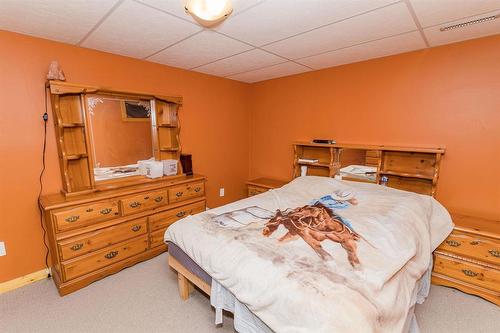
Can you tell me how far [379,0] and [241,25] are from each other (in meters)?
0.97

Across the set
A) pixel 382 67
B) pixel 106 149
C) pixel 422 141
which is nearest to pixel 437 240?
pixel 422 141

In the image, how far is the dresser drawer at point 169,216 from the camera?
2.66 metres

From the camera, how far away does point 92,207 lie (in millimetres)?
2229

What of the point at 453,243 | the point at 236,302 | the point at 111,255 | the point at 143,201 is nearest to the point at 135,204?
the point at 143,201

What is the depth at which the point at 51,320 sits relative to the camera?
6.03 ft

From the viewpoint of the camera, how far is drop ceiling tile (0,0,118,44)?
1.58m

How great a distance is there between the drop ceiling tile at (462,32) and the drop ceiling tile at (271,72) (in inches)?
53.9

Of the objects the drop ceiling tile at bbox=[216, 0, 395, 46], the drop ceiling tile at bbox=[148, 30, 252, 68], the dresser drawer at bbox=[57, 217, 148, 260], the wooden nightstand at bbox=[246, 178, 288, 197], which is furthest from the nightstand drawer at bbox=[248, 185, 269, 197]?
the drop ceiling tile at bbox=[216, 0, 395, 46]

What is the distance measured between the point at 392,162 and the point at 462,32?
133cm

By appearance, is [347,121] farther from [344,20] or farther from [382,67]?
[344,20]

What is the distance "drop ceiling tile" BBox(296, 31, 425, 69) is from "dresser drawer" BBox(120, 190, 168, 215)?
7.40 ft

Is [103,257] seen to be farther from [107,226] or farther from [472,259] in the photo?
[472,259]

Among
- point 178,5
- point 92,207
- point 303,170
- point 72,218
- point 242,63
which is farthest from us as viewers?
point 303,170

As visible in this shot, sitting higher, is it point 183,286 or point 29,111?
point 29,111
